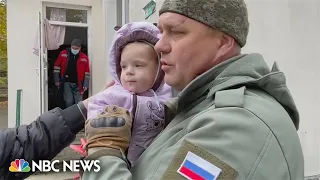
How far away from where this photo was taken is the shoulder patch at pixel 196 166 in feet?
2.75

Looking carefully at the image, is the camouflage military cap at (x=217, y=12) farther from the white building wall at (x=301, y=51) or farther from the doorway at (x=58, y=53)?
the doorway at (x=58, y=53)

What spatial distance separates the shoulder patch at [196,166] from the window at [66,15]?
24.7 ft

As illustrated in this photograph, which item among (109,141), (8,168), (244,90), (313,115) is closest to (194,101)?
(244,90)

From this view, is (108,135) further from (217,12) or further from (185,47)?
(217,12)

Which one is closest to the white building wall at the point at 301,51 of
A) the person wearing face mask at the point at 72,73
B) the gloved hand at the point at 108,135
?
the gloved hand at the point at 108,135

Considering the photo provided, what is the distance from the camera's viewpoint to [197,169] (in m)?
0.86

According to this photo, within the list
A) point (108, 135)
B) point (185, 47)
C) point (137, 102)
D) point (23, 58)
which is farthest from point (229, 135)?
point (23, 58)

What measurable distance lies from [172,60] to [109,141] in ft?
1.09

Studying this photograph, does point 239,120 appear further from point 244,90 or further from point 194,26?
point 194,26

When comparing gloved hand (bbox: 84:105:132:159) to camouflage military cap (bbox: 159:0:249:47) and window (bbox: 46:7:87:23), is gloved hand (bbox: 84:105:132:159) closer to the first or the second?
camouflage military cap (bbox: 159:0:249:47)

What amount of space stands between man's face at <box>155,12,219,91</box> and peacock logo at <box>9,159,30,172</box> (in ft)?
2.82

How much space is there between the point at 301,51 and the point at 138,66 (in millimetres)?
1499

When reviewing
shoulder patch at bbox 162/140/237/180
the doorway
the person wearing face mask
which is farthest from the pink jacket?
the doorway

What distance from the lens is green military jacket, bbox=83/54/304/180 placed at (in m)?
0.85
